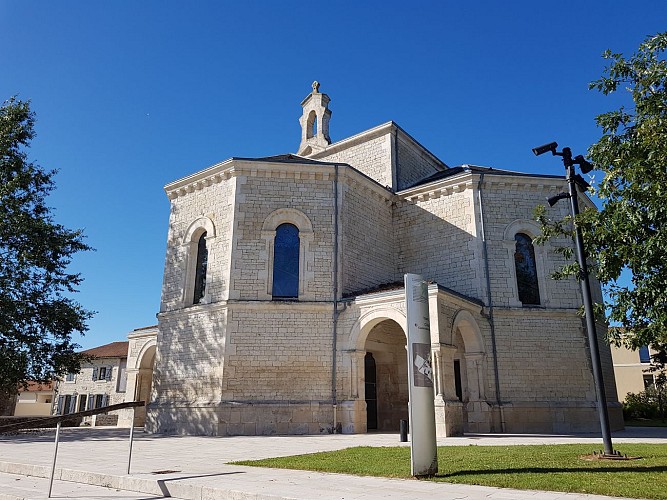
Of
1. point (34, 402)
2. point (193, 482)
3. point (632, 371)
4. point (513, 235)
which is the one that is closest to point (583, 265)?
point (193, 482)

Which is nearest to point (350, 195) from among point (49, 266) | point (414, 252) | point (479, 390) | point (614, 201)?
point (414, 252)

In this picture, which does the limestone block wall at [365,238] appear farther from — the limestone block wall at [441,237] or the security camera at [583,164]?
the security camera at [583,164]

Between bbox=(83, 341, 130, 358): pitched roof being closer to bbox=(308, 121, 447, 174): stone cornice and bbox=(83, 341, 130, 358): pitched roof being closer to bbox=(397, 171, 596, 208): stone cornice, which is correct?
bbox=(308, 121, 447, 174): stone cornice

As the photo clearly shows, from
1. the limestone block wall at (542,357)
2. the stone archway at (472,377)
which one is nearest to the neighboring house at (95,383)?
the stone archway at (472,377)

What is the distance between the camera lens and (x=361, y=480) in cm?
638

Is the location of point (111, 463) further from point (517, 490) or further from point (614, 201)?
point (614, 201)

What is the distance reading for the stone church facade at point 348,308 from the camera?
15.8 metres

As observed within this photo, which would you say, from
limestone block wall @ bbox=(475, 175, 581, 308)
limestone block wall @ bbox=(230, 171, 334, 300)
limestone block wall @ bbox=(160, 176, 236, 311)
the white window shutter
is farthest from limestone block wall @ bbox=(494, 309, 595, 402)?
the white window shutter

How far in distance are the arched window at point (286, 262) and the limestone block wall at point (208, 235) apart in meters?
1.66

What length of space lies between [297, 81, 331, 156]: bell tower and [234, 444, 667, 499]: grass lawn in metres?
19.1

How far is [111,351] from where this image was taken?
40.5 meters

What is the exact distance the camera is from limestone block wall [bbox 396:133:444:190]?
22.9 meters

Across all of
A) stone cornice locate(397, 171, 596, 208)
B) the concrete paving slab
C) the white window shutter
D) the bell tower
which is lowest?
the concrete paving slab

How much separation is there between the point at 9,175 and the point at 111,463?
16049mm
